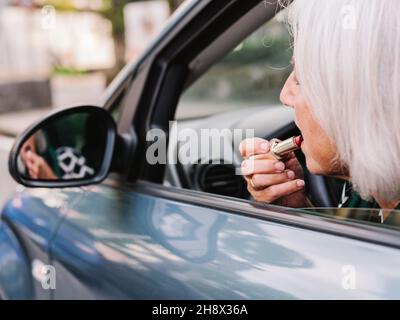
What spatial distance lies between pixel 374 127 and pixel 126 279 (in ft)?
2.54

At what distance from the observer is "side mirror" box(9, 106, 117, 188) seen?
1952 mm

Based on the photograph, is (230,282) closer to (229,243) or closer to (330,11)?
(229,243)

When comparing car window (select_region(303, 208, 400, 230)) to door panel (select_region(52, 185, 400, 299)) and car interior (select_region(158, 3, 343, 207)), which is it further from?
car interior (select_region(158, 3, 343, 207))

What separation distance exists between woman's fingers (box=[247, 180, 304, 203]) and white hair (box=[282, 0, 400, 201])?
0.75 ft

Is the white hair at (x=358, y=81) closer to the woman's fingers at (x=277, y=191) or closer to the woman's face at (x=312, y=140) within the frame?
the woman's face at (x=312, y=140)

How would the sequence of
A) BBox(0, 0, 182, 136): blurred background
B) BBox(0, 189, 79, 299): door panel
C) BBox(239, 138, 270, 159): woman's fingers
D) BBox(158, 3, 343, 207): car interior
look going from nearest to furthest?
BBox(239, 138, 270, 159): woman's fingers < BBox(158, 3, 343, 207): car interior < BBox(0, 189, 79, 299): door panel < BBox(0, 0, 182, 136): blurred background

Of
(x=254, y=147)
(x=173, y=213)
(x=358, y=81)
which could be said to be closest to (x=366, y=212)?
(x=358, y=81)

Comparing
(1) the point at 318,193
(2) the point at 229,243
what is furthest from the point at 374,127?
(1) the point at 318,193

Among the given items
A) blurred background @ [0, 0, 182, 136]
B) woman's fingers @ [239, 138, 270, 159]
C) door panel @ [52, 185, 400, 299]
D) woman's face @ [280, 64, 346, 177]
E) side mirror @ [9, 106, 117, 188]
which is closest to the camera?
door panel @ [52, 185, 400, 299]

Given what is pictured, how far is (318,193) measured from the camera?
69.1 inches

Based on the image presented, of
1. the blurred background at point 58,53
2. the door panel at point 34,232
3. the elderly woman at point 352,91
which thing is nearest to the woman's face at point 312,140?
the elderly woman at point 352,91

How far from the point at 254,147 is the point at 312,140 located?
232mm

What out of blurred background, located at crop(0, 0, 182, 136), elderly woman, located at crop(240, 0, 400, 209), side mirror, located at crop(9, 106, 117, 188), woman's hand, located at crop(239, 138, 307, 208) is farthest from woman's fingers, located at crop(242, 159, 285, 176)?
blurred background, located at crop(0, 0, 182, 136)

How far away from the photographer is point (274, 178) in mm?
1588
